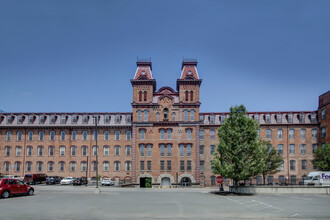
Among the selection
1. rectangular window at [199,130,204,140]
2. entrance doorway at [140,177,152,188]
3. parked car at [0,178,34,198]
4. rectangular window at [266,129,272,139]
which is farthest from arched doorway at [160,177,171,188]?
parked car at [0,178,34,198]

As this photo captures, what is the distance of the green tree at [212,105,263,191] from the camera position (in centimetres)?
3862

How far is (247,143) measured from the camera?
39.4m

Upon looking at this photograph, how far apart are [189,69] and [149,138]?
574 inches

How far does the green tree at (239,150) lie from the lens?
127 ft

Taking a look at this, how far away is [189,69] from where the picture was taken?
6319 centimetres

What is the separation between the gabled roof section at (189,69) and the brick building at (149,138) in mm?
181

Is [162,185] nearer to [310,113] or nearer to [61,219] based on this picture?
[310,113]

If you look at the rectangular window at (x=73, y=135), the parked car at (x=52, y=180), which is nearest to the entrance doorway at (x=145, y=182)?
the parked car at (x=52, y=180)

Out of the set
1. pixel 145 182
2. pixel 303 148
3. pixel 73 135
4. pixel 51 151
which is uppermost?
pixel 73 135

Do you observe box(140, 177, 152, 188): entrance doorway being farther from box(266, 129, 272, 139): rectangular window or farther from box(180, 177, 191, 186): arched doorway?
box(266, 129, 272, 139): rectangular window

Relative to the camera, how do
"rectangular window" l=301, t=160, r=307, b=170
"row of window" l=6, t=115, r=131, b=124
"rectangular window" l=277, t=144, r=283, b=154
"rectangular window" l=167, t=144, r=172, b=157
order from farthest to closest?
"row of window" l=6, t=115, r=131, b=124 < "rectangular window" l=277, t=144, r=283, b=154 < "rectangular window" l=301, t=160, r=307, b=170 < "rectangular window" l=167, t=144, r=172, b=157

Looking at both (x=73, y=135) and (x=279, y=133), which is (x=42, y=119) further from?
(x=279, y=133)

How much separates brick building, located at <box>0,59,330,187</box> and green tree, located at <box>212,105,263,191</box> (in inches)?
793

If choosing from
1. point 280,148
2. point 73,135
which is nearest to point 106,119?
point 73,135
